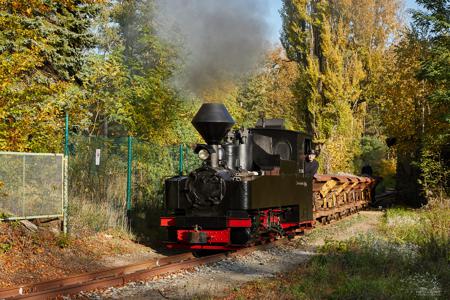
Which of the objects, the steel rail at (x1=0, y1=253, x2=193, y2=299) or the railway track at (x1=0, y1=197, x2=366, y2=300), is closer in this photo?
the railway track at (x1=0, y1=197, x2=366, y2=300)

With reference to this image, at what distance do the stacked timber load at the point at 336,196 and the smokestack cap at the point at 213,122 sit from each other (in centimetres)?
533

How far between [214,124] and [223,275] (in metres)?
3.09

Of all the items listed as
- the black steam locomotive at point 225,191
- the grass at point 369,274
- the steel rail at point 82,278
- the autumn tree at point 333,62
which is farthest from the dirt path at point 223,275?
the autumn tree at point 333,62

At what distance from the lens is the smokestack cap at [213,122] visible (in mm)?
10703

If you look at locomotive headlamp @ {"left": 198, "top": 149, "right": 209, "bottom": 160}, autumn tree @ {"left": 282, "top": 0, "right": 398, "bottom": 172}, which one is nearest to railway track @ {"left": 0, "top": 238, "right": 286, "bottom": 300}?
locomotive headlamp @ {"left": 198, "top": 149, "right": 209, "bottom": 160}

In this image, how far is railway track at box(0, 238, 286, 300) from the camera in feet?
23.4

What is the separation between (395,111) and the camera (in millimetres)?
23016

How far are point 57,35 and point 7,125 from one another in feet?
17.1

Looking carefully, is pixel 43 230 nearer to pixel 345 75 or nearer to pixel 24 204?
pixel 24 204

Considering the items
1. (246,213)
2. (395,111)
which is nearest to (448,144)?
(395,111)

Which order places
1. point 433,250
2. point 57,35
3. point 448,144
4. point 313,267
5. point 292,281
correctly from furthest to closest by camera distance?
point 448,144 → point 57,35 → point 433,250 → point 313,267 → point 292,281

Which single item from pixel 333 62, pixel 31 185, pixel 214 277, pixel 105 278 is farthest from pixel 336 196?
pixel 333 62

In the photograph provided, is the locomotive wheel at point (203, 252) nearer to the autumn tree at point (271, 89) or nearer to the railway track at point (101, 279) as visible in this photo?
the railway track at point (101, 279)

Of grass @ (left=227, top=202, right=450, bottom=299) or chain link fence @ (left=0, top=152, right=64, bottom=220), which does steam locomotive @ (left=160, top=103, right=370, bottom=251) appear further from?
chain link fence @ (left=0, top=152, right=64, bottom=220)
